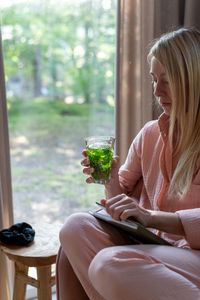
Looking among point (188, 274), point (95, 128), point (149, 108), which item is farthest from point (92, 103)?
point (188, 274)

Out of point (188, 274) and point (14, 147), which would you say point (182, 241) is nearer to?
point (188, 274)

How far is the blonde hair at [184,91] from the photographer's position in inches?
57.9

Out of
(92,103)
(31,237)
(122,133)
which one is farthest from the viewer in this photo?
(92,103)

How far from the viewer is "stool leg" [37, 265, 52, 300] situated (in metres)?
1.66

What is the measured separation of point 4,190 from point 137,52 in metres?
0.93

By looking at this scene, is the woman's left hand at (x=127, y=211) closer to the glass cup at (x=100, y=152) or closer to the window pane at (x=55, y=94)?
the glass cup at (x=100, y=152)

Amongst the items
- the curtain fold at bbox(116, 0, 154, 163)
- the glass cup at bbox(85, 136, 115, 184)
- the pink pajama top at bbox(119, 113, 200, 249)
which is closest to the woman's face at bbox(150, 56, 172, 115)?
the pink pajama top at bbox(119, 113, 200, 249)

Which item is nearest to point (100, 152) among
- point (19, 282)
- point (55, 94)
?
point (19, 282)

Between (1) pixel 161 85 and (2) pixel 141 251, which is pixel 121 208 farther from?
(1) pixel 161 85

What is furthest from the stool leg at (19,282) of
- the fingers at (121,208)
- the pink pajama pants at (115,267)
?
the fingers at (121,208)

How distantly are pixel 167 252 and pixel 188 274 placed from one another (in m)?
0.11

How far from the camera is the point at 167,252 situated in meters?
1.32

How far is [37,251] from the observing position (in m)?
1.63

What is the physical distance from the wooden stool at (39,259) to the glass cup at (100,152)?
374mm
